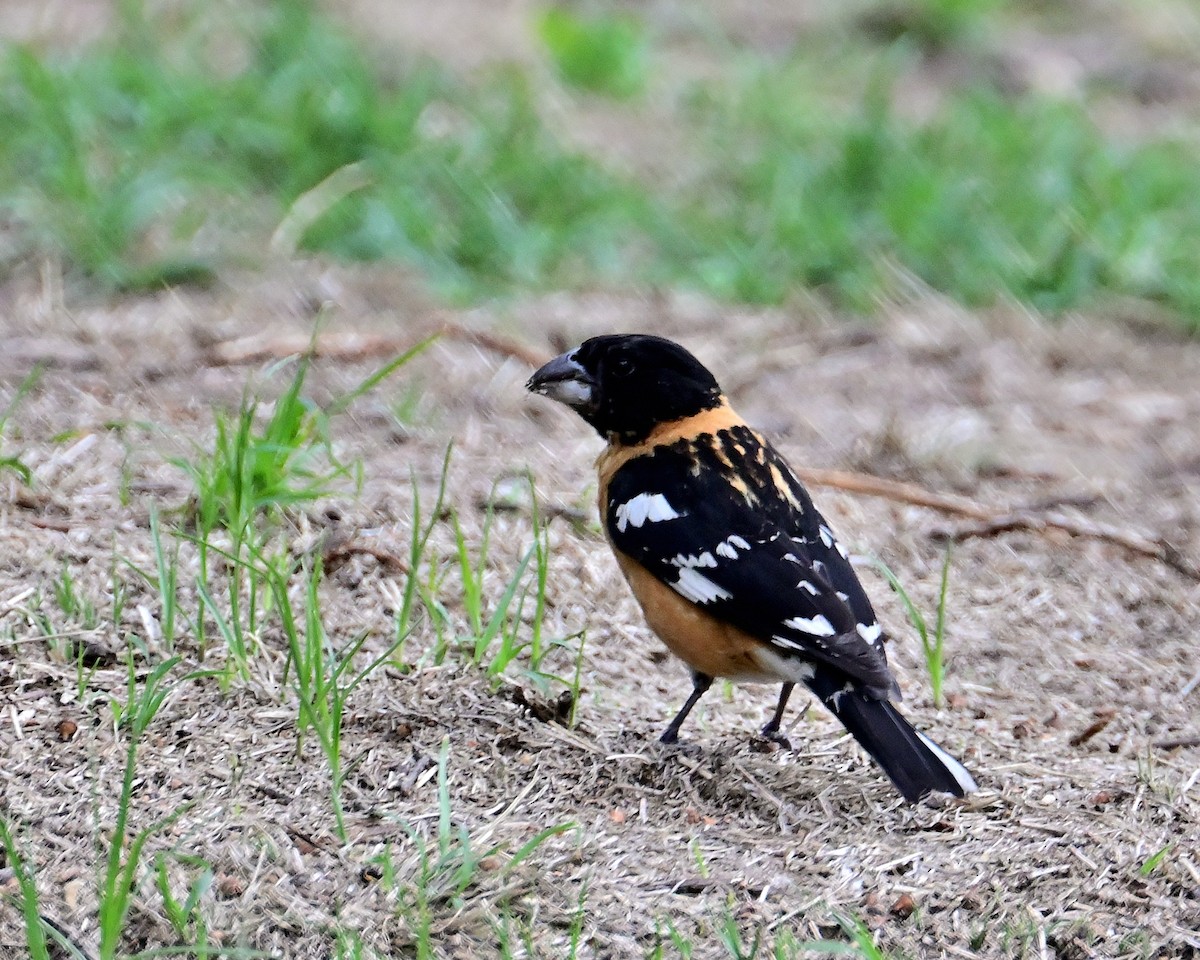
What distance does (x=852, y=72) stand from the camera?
31.6 ft

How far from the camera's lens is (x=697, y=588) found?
378cm

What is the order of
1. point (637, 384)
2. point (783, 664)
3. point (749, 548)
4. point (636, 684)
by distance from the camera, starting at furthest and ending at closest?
1. point (637, 384)
2. point (636, 684)
3. point (749, 548)
4. point (783, 664)

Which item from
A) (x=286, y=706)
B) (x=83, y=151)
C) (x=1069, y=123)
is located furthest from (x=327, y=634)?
(x=1069, y=123)

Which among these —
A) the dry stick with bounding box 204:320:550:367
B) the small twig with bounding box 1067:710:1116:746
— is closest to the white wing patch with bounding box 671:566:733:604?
the small twig with bounding box 1067:710:1116:746

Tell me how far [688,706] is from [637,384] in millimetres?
980

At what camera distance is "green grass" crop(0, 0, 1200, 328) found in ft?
21.8

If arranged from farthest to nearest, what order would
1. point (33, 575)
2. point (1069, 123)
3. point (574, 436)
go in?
point (1069, 123) < point (574, 436) < point (33, 575)

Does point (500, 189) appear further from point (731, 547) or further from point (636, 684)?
point (731, 547)

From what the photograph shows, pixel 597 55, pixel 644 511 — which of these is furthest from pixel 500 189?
pixel 644 511

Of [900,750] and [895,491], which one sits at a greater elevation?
[895,491]

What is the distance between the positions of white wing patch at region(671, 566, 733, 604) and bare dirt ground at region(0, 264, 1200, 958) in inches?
13.1

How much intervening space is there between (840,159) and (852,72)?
213cm

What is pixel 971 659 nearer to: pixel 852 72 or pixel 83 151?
pixel 83 151

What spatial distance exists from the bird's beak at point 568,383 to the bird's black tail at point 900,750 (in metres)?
1.19
